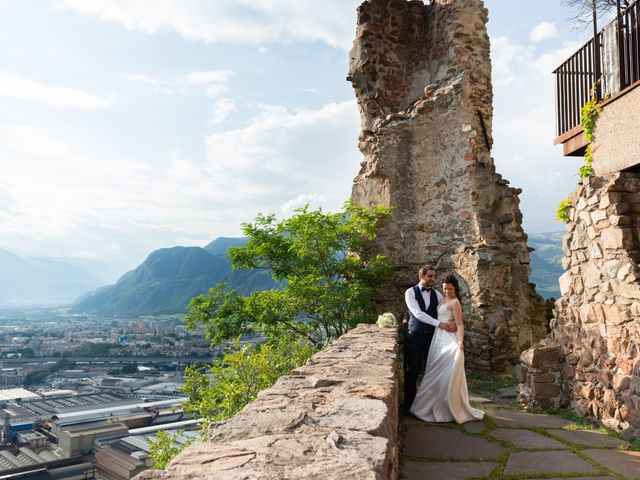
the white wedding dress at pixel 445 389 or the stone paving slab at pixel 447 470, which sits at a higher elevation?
the white wedding dress at pixel 445 389

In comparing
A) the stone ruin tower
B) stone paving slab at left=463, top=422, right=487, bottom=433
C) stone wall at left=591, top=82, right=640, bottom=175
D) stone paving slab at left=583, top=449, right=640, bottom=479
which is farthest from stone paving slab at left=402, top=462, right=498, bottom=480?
the stone ruin tower

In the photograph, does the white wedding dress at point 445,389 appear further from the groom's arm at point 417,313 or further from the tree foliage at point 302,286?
the tree foliage at point 302,286

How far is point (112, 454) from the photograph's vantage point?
35.6ft

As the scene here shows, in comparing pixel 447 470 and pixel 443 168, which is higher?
pixel 443 168

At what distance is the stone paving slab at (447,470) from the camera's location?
381 centimetres

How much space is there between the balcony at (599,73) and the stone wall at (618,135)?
10 centimetres

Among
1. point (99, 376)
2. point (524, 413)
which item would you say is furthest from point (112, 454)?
point (99, 376)

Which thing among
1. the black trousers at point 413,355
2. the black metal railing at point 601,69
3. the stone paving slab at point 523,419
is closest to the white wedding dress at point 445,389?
the black trousers at point 413,355

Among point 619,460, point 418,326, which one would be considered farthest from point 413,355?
point 619,460

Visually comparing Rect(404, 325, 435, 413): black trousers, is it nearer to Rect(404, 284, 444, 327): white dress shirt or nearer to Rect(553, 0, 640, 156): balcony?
Rect(404, 284, 444, 327): white dress shirt

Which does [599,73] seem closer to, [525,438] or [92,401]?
[525,438]

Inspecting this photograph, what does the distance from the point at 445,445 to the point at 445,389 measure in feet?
3.24

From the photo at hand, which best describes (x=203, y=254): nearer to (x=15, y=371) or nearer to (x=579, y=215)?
(x=15, y=371)

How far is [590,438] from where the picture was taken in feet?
16.4
